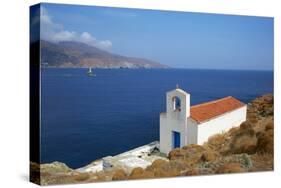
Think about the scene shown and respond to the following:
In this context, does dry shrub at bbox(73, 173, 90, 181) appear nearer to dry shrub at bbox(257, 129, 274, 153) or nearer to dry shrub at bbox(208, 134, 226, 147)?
dry shrub at bbox(208, 134, 226, 147)

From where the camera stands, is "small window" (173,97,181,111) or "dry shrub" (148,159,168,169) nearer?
"dry shrub" (148,159,168,169)

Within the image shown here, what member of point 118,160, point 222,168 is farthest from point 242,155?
point 118,160

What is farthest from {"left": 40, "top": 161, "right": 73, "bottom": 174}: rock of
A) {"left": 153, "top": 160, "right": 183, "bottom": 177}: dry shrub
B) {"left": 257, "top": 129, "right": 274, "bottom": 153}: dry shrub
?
{"left": 257, "top": 129, "right": 274, "bottom": 153}: dry shrub

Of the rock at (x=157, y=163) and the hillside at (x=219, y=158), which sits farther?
the rock at (x=157, y=163)

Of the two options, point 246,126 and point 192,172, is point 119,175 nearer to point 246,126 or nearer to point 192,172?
point 192,172

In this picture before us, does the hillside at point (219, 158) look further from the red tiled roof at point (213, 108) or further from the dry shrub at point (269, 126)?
the red tiled roof at point (213, 108)

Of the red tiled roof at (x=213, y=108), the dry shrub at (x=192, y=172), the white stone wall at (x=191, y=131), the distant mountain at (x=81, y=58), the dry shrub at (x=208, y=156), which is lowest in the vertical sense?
the dry shrub at (x=192, y=172)

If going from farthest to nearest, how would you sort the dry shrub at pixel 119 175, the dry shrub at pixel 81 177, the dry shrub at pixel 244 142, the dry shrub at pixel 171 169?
the dry shrub at pixel 244 142 < the dry shrub at pixel 171 169 < the dry shrub at pixel 119 175 < the dry shrub at pixel 81 177

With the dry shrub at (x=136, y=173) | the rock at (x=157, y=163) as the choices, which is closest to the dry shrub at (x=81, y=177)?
the dry shrub at (x=136, y=173)
